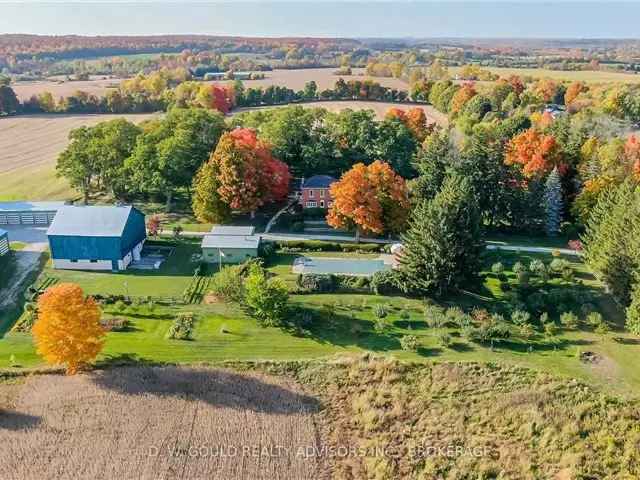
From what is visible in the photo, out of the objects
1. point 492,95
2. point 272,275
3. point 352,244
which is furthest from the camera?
point 492,95

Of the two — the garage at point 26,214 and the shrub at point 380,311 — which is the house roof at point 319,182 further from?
the garage at point 26,214

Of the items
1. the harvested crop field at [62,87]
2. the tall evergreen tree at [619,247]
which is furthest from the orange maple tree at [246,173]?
the harvested crop field at [62,87]

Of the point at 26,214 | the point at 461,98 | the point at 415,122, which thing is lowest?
the point at 26,214

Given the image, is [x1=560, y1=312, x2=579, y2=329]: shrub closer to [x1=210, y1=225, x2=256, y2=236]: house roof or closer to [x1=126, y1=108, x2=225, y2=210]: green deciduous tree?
[x1=210, y1=225, x2=256, y2=236]: house roof

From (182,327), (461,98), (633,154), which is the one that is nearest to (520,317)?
(182,327)

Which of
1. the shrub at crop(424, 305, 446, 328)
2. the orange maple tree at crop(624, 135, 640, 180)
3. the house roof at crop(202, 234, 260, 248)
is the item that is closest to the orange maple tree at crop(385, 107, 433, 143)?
the orange maple tree at crop(624, 135, 640, 180)

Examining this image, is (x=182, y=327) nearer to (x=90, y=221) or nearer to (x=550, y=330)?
→ (x=90, y=221)

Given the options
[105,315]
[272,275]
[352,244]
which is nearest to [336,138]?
[352,244]

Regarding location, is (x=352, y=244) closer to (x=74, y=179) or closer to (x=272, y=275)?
(x=272, y=275)
